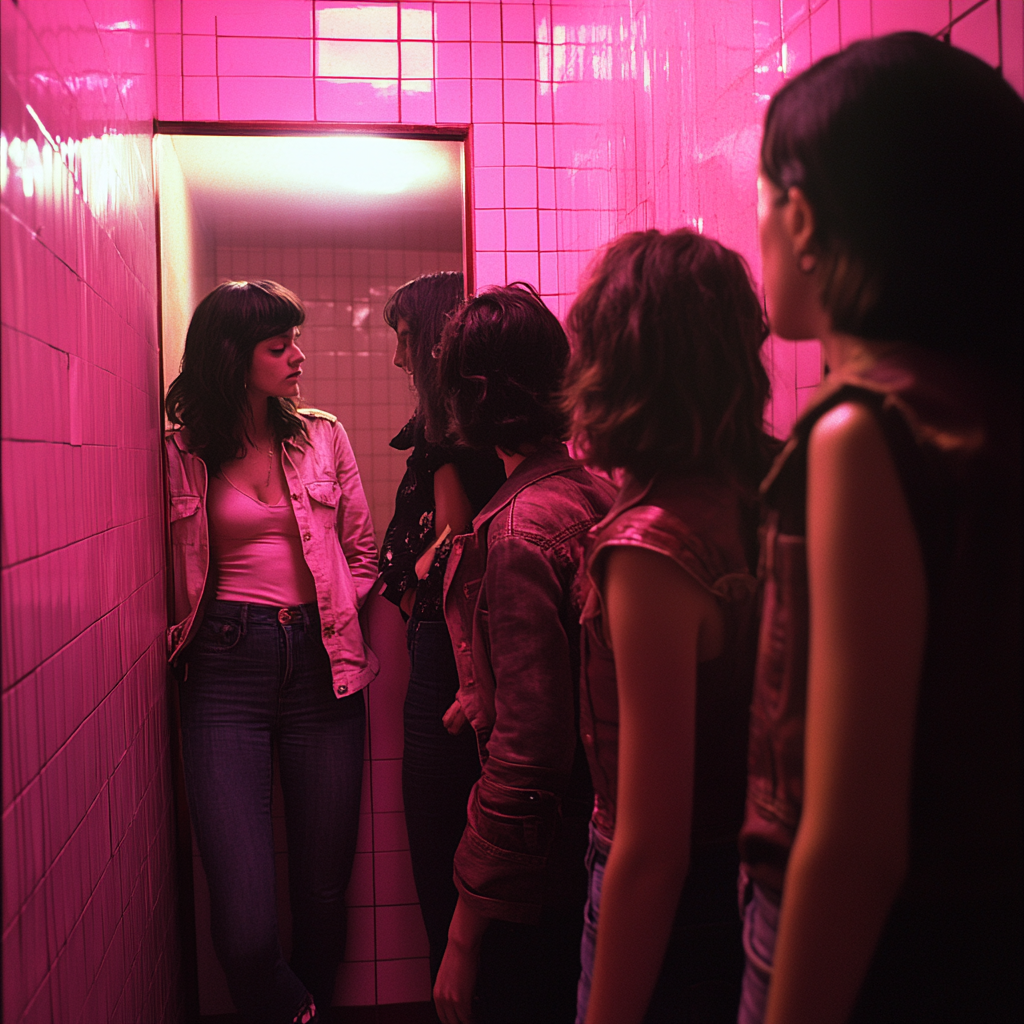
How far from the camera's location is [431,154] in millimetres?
2156

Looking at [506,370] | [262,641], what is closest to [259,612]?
[262,641]

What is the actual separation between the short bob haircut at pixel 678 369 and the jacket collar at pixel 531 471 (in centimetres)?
33

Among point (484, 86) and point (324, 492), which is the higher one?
point (484, 86)

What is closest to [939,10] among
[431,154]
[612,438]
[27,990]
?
[612,438]

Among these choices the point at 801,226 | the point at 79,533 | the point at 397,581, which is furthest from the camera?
the point at 397,581

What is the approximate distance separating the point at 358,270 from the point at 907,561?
1.86 metres

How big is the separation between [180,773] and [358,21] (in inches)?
74.6

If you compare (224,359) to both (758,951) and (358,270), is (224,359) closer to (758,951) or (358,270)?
(358,270)

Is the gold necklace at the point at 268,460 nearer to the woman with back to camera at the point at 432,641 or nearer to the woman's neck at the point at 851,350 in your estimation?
the woman with back to camera at the point at 432,641

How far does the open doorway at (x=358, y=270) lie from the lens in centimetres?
211

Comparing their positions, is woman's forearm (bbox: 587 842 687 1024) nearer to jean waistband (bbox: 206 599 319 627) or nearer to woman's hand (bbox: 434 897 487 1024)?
woman's hand (bbox: 434 897 487 1024)

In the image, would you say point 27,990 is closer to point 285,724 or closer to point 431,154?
point 285,724

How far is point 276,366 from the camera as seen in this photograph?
198cm

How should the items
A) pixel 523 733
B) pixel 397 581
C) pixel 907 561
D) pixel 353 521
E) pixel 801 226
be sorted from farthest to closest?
1. pixel 353 521
2. pixel 397 581
3. pixel 523 733
4. pixel 801 226
5. pixel 907 561
